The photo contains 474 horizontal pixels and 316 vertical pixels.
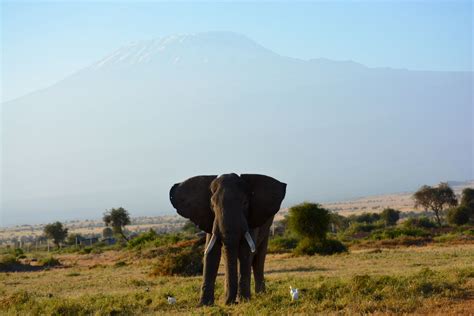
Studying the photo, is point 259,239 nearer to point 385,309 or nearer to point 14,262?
point 385,309

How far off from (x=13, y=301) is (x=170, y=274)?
37.1ft

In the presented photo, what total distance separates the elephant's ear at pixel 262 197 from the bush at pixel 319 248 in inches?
835

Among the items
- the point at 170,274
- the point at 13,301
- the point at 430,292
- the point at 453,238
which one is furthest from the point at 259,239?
the point at 453,238

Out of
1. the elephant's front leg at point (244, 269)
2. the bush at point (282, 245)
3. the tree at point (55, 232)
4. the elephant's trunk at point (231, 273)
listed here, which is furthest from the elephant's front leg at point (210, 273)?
the tree at point (55, 232)

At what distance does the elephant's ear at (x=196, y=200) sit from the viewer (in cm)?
1597

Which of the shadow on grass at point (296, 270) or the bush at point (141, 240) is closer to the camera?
the shadow on grass at point (296, 270)

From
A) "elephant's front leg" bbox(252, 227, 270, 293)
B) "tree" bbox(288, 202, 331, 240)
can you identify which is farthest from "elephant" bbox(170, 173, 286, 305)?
"tree" bbox(288, 202, 331, 240)

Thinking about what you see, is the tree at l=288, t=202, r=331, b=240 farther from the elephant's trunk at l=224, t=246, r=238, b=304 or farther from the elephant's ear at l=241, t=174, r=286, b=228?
the elephant's trunk at l=224, t=246, r=238, b=304

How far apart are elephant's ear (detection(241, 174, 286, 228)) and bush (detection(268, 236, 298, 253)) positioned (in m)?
26.2

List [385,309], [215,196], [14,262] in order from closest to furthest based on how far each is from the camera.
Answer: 1. [385,309]
2. [215,196]
3. [14,262]

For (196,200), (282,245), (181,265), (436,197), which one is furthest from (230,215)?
(436,197)

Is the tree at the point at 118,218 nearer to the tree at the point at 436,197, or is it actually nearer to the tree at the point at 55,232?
the tree at the point at 55,232

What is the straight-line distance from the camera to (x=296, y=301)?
14.3 meters

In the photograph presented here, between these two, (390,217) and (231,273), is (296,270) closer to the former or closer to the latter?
(231,273)
